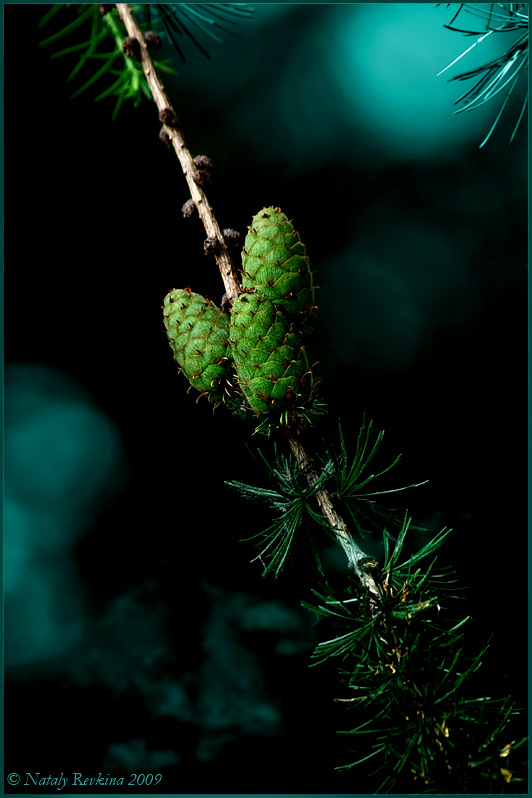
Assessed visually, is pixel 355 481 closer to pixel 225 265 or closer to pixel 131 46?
pixel 225 265

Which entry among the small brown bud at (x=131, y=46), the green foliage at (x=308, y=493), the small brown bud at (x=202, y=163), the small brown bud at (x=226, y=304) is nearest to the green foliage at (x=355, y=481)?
the green foliage at (x=308, y=493)

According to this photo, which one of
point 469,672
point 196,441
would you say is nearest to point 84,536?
point 196,441

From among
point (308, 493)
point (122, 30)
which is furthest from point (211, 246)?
point (122, 30)

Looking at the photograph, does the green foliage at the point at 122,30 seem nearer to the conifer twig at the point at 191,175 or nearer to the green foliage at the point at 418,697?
the conifer twig at the point at 191,175

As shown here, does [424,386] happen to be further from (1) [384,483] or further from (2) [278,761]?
(2) [278,761]

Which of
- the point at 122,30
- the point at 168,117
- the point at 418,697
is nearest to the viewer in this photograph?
the point at 418,697

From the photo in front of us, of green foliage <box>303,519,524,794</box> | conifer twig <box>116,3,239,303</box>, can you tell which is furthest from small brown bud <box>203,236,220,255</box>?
green foliage <box>303,519,524,794</box>
